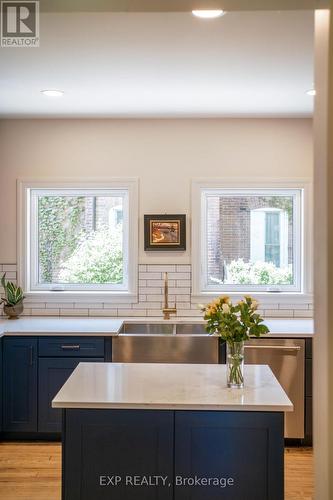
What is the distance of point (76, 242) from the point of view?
4.65m

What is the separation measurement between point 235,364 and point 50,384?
2025 mm

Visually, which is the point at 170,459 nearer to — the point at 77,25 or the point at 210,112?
the point at 77,25

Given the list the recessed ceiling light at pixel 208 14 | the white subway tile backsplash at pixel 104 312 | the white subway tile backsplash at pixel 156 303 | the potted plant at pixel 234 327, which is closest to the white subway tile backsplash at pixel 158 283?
the white subway tile backsplash at pixel 156 303

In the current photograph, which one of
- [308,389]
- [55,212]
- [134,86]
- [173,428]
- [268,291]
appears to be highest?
[134,86]

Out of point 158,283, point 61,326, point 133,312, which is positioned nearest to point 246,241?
point 158,283

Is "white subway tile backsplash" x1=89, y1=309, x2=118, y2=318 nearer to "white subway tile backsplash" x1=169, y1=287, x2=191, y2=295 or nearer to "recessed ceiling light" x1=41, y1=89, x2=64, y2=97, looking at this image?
"white subway tile backsplash" x1=169, y1=287, x2=191, y2=295

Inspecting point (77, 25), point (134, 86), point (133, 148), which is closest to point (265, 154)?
point (133, 148)

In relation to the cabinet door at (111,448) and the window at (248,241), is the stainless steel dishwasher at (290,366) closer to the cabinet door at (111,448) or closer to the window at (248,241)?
the window at (248,241)

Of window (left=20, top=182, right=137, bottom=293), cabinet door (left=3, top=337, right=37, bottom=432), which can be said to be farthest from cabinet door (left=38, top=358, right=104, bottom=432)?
window (left=20, top=182, right=137, bottom=293)

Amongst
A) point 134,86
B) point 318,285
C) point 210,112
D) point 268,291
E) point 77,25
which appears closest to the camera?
point 318,285

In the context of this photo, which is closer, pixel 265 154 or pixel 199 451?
pixel 199 451

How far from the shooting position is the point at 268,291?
4527mm

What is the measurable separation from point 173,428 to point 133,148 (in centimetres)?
290

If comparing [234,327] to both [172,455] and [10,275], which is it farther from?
[10,275]
